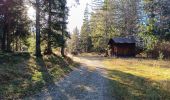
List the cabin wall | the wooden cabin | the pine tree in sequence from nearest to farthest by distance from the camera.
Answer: the wooden cabin
the cabin wall
the pine tree

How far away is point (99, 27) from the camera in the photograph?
78.8 m

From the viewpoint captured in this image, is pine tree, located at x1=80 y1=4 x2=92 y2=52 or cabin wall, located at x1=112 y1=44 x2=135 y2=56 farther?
pine tree, located at x1=80 y1=4 x2=92 y2=52

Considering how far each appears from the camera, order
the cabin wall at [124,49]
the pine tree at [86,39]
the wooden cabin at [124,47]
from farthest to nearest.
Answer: the pine tree at [86,39]
the cabin wall at [124,49]
the wooden cabin at [124,47]

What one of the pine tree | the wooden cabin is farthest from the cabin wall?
the pine tree

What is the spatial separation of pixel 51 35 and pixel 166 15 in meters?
18.9

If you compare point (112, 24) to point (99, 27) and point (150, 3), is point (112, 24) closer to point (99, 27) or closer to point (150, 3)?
point (99, 27)

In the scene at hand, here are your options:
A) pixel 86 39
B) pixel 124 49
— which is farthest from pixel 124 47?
pixel 86 39

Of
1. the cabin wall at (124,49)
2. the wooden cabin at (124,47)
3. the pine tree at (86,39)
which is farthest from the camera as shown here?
the pine tree at (86,39)

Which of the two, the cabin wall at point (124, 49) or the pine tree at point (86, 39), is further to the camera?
the pine tree at point (86, 39)

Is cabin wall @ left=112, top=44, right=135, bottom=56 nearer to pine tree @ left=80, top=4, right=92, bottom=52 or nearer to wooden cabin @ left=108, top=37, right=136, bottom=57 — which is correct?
wooden cabin @ left=108, top=37, right=136, bottom=57

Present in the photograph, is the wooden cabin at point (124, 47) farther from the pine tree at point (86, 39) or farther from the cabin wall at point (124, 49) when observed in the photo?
the pine tree at point (86, 39)

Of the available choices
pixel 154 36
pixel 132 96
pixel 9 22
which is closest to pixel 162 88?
pixel 132 96

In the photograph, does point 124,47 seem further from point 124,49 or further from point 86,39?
point 86,39

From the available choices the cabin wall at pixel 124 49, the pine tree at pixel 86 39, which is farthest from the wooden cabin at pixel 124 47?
the pine tree at pixel 86 39
